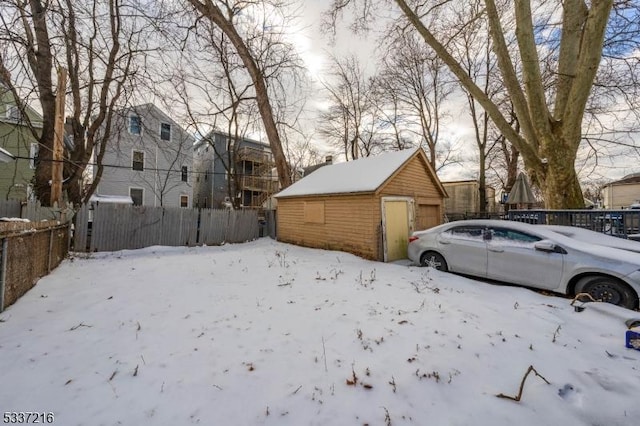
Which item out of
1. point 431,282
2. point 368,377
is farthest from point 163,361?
point 431,282

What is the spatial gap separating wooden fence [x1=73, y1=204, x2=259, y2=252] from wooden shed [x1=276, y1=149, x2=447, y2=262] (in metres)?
3.13

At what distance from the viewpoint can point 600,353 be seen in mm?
2961

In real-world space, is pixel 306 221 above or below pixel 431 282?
above

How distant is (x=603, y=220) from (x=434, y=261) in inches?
196

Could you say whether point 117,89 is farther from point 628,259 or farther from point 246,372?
point 628,259

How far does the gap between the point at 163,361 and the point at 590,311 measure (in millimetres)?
6026

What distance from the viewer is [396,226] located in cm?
937

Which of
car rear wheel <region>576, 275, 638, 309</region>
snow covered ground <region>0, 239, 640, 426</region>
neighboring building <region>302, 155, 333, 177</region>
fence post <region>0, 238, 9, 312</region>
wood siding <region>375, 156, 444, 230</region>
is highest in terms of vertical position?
neighboring building <region>302, 155, 333, 177</region>

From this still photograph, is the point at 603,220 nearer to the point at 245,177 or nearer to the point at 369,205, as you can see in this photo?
the point at 369,205

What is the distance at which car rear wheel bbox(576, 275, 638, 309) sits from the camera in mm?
4340

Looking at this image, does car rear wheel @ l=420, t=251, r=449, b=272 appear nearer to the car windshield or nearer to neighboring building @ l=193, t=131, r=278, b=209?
the car windshield

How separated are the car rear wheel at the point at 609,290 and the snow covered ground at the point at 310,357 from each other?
1.79 ft

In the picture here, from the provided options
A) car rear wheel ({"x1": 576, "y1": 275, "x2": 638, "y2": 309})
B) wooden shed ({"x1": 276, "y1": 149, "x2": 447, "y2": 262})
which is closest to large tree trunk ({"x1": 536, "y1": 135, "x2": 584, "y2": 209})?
wooden shed ({"x1": 276, "y1": 149, "x2": 447, "y2": 262})

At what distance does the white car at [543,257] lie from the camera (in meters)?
4.47
